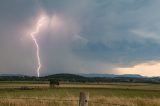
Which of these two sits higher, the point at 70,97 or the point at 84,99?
the point at 84,99

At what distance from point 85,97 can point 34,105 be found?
6416mm

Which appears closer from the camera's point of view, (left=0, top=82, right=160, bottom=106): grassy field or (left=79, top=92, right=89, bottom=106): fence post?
(left=79, top=92, right=89, bottom=106): fence post

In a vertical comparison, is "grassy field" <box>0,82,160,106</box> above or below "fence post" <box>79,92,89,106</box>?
below

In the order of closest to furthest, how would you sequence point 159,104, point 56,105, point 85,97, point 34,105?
point 85,97, point 34,105, point 56,105, point 159,104

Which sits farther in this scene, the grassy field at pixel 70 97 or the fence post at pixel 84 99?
the grassy field at pixel 70 97

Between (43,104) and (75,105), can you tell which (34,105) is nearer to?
(43,104)

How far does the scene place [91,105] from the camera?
15.7 meters

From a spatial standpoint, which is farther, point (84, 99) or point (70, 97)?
point (70, 97)

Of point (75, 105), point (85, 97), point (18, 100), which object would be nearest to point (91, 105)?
point (75, 105)

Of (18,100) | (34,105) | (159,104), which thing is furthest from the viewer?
(159,104)

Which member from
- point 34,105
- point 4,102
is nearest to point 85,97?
point 34,105

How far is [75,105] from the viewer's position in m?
16.2

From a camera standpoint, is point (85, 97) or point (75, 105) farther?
point (75, 105)

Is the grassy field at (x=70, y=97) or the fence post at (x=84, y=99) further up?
the fence post at (x=84, y=99)
